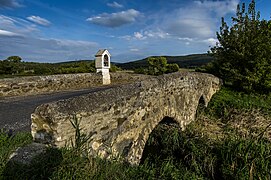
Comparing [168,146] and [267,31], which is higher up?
[267,31]

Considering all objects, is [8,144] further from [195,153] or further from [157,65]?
[157,65]

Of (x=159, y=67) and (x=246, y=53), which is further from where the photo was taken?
(x=159, y=67)

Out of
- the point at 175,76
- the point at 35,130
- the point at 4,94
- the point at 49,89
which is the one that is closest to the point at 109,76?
the point at 49,89

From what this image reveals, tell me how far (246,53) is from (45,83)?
407 inches

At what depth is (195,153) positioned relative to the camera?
A: 5.91 metres

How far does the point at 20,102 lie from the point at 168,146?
5.13 m

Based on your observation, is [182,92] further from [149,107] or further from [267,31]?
→ [267,31]

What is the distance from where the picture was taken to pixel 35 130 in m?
3.26

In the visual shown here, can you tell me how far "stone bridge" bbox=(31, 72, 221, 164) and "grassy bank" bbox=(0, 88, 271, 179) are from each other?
381 millimetres

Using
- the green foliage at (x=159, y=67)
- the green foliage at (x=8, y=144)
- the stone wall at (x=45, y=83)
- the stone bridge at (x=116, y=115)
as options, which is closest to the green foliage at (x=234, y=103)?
the stone bridge at (x=116, y=115)

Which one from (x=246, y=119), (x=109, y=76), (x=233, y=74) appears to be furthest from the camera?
(x=109, y=76)

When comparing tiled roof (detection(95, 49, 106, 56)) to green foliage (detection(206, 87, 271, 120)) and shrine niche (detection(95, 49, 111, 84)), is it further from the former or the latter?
green foliage (detection(206, 87, 271, 120))

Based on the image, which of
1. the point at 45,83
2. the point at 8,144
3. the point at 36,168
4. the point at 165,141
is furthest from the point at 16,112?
the point at 165,141

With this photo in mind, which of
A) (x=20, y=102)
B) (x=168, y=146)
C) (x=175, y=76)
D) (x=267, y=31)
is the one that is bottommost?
(x=168, y=146)
